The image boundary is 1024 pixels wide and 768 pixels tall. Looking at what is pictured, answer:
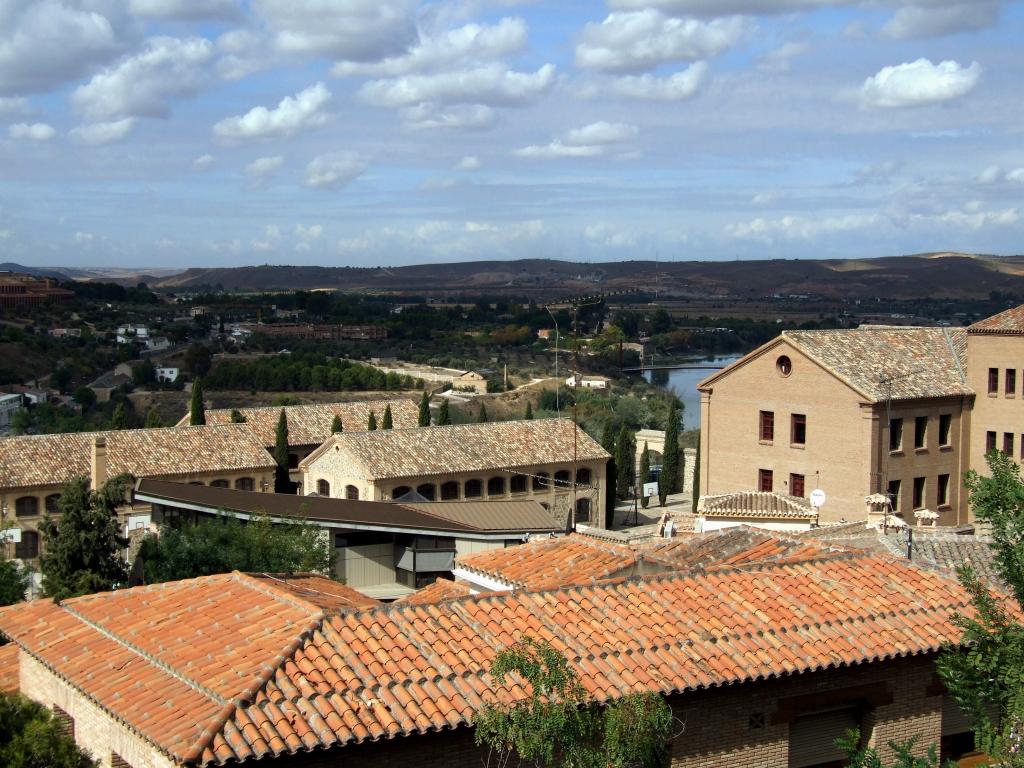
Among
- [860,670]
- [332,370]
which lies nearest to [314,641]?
[860,670]

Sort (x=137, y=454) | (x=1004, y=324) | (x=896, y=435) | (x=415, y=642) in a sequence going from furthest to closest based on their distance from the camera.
A: (x=137, y=454) → (x=1004, y=324) → (x=896, y=435) → (x=415, y=642)

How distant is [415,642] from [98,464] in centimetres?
3388

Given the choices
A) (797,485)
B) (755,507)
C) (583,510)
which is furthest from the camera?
(583,510)

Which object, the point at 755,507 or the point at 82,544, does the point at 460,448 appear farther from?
→ the point at 82,544

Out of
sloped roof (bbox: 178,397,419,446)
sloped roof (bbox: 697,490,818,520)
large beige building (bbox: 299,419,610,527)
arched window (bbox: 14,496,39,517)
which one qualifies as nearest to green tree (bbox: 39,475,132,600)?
sloped roof (bbox: 697,490,818,520)

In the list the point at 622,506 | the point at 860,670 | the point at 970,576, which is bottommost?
the point at 622,506

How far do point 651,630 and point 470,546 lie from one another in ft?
49.2

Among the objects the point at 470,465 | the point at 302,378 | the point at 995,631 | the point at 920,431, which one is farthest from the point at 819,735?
the point at 302,378

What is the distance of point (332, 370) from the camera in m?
80.5

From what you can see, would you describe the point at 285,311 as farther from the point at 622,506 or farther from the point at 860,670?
the point at 860,670

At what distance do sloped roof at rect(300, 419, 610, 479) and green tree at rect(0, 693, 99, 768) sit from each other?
30.9 meters

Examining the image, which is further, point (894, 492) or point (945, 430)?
point (945, 430)

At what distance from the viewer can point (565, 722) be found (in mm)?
8227

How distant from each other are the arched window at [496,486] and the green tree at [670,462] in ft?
23.9
